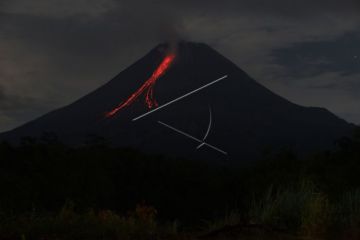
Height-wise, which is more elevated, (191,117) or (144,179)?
(191,117)

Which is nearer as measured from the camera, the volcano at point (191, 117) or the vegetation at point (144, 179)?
the vegetation at point (144, 179)

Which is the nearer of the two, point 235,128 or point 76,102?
point 235,128

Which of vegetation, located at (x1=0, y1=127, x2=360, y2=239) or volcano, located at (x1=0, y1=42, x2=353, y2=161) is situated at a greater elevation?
volcano, located at (x1=0, y1=42, x2=353, y2=161)

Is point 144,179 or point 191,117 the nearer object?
point 144,179

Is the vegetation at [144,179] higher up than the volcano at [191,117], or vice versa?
the volcano at [191,117]

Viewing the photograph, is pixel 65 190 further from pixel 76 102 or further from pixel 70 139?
pixel 76 102

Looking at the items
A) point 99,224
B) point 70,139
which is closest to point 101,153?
point 99,224

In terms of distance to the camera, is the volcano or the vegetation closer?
the vegetation

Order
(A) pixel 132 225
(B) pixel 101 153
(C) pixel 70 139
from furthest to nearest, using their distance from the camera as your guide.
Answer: (C) pixel 70 139
(B) pixel 101 153
(A) pixel 132 225
